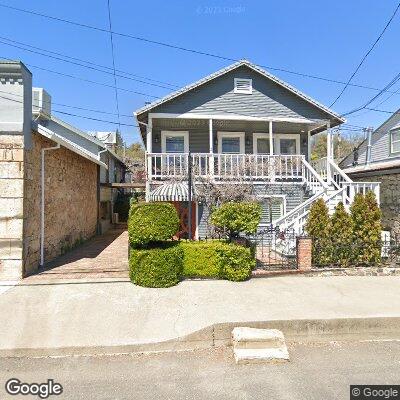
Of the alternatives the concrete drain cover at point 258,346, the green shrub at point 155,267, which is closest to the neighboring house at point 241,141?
the green shrub at point 155,267

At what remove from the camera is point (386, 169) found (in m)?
12.7

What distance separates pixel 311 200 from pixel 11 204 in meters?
9.11

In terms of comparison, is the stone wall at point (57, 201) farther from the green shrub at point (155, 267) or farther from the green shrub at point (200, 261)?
the green shrub at point (200, 261)

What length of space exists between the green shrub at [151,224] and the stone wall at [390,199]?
32.6ft

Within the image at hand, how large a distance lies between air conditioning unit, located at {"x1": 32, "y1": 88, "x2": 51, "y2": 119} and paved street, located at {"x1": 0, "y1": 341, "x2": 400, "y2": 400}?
12.0 meters

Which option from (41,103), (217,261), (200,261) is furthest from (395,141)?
(41,103)

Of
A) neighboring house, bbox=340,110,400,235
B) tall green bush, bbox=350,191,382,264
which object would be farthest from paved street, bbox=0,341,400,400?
neighboring house, bbox=340,110,400,235

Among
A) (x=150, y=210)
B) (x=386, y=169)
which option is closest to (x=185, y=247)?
(x=150, y=210)

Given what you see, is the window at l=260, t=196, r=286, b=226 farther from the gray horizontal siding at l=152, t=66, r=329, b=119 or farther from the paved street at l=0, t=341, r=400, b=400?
the paved street at l=0, t=341, r=400, b=400

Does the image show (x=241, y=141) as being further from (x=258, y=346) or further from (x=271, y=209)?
(x=258, y=346)

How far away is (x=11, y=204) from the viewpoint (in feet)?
23.9

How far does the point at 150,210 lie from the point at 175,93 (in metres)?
8.03

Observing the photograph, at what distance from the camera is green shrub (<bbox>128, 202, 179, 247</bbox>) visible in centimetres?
716

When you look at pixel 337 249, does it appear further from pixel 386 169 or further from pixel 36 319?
pixel 36 319
